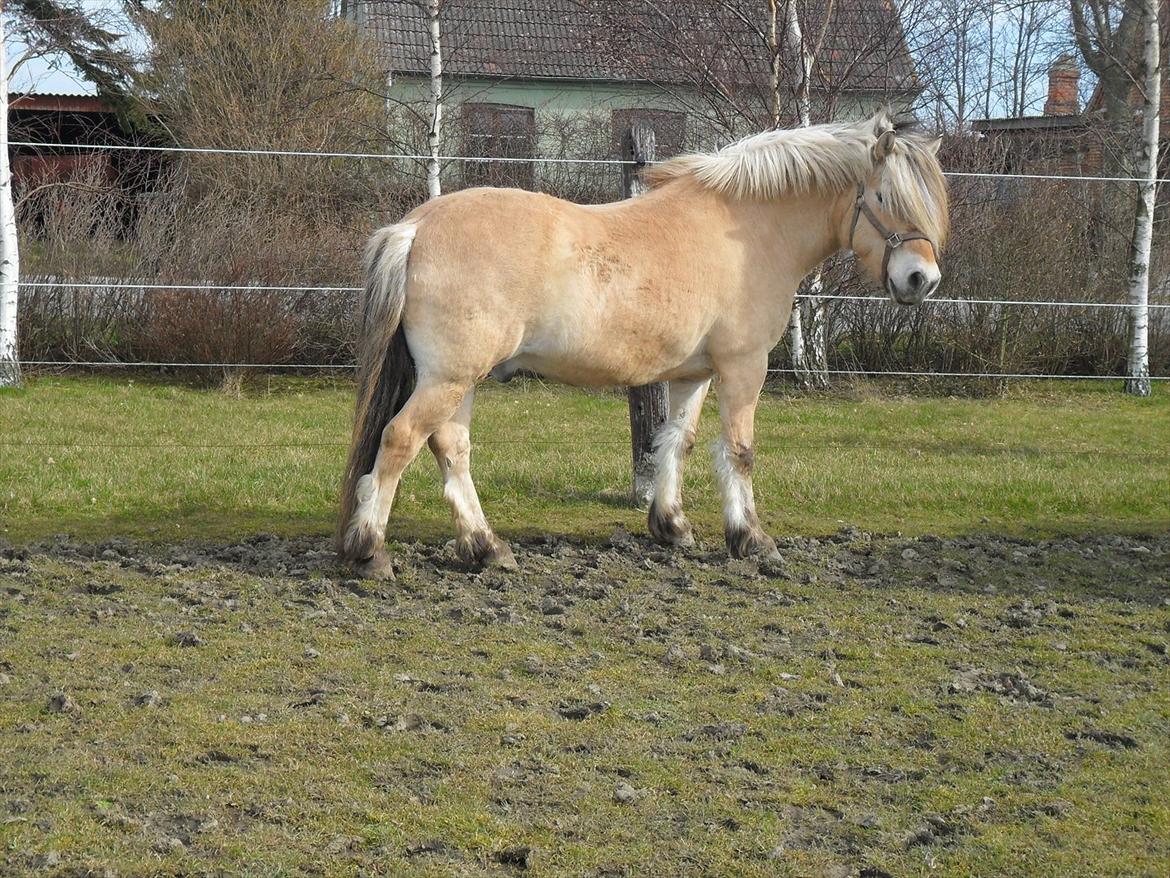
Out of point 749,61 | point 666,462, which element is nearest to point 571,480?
point 666,462

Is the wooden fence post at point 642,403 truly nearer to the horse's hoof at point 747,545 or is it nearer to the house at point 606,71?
the horse's hoof at point 747,545

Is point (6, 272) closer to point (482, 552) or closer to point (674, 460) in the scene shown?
point (482, 552)

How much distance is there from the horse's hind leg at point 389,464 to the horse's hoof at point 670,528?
1.38 metres

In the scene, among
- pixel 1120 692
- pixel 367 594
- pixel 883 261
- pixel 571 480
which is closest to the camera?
pixel 1120 692

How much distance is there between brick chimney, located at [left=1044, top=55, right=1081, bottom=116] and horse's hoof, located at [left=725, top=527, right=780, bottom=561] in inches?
867

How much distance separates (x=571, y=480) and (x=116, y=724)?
4396mm

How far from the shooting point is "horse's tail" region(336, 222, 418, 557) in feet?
17.4

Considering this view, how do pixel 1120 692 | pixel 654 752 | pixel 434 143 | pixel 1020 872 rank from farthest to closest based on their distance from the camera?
1. pixel 434 143
2. pixel 1120 692
3. pixel 654 752
4. pixel 1020 872

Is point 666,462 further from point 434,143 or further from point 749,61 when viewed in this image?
point 749,61

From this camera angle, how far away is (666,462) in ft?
20.7

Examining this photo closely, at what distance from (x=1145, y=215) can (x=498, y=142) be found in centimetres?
907

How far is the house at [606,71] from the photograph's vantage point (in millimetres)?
13617

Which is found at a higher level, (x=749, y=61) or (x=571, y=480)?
(x=749, y=61)

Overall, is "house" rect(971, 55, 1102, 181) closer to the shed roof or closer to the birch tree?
the shed roof
